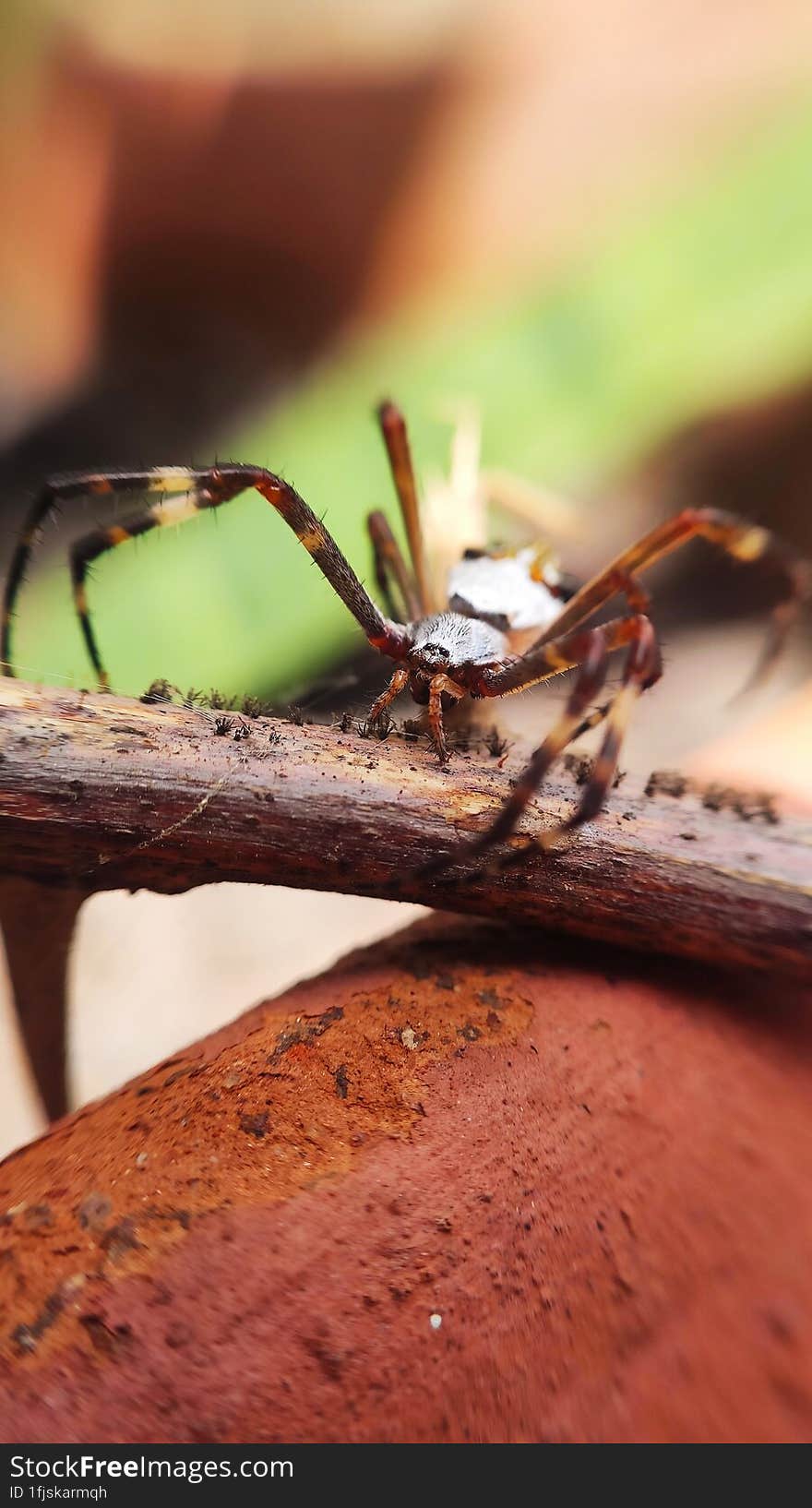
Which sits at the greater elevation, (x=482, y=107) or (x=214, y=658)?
(x=482, y=107)

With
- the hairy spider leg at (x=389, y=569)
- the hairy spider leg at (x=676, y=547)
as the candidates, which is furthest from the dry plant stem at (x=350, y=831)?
the hairy spider leg at (x=389, y=569)

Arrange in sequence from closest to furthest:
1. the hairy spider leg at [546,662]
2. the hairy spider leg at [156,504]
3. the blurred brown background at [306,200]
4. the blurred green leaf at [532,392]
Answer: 1. the hairy spider leg at [546,662]
2. the hairy spider leg at [156,504]
3. the blurred green leaf at [532,392]
4. the blurred brown background at [306,200]

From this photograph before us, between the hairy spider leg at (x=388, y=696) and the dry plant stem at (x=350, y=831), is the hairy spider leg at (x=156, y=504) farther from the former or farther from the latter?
the dry plant stem at (x=350, y=831)

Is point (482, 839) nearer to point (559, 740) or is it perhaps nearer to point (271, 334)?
point (559, 740)

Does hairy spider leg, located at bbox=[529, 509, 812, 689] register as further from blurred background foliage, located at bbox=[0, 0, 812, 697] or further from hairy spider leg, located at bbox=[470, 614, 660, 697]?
blurred background foliage, located at bbox=[0, 0, 812, 697]

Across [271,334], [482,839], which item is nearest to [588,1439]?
[482,839]

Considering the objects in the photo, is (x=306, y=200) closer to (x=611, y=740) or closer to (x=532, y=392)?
(x=532, y=392)
